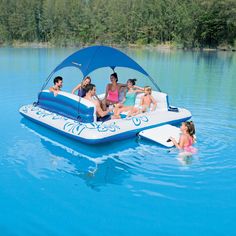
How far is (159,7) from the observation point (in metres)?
55.2

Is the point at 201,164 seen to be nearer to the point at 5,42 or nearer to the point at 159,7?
the point at 159,7

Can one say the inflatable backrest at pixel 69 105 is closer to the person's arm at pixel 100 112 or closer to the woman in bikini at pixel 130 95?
the person's arm at pixel 100 112

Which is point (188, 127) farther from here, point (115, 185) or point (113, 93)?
point (113, 93)

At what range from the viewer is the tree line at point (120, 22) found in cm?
5044

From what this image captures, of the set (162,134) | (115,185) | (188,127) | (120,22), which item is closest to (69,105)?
(162,134)

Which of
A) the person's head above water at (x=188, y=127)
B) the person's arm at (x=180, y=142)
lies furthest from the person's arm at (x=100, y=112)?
the person's head above water at (x=188, y=127)

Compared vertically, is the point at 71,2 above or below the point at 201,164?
above

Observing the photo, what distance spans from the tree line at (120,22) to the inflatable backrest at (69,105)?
4345 centimetres

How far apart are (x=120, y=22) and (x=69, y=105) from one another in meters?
53.8

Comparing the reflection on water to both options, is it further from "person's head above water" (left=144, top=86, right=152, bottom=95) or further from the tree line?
the tree line

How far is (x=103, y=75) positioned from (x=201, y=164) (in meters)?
13.3

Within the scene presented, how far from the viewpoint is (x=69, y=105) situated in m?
8.33

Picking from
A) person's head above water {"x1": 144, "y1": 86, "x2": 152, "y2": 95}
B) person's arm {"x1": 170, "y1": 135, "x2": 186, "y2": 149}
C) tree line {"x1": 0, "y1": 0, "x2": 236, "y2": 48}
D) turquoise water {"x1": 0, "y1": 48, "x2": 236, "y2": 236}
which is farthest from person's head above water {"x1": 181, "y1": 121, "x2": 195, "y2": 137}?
tree line {"x1": 0, "y1": 0, "x2": 236, "y2": 48}

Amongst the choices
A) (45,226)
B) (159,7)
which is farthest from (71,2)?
(45,226)
